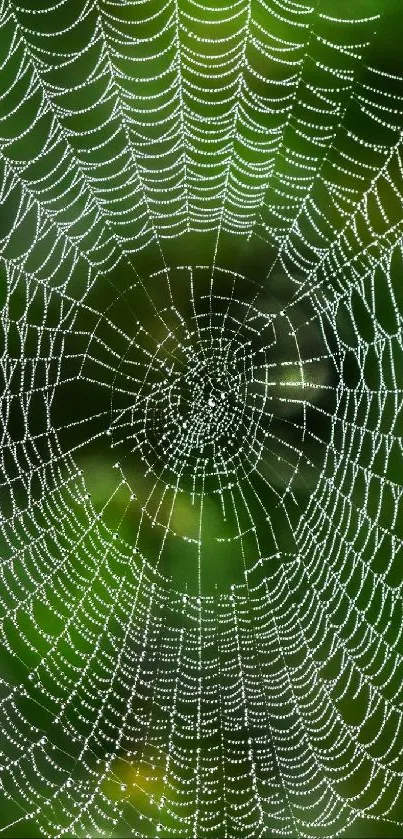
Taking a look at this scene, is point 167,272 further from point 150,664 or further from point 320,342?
point 150,664

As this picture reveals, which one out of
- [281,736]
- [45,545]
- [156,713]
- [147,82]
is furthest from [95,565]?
[147,82]

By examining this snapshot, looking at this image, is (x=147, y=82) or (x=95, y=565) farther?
(x=95, y=565)

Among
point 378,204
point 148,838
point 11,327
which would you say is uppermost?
point 378,204

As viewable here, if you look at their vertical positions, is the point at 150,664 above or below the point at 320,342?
below

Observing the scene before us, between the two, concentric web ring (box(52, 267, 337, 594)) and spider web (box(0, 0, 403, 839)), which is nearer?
spider web (box(0, 0, 403, 839))

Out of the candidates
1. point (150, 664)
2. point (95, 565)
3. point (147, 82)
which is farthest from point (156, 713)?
point (147, 82)

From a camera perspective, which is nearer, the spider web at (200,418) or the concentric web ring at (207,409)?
the spider web at (200,418)
